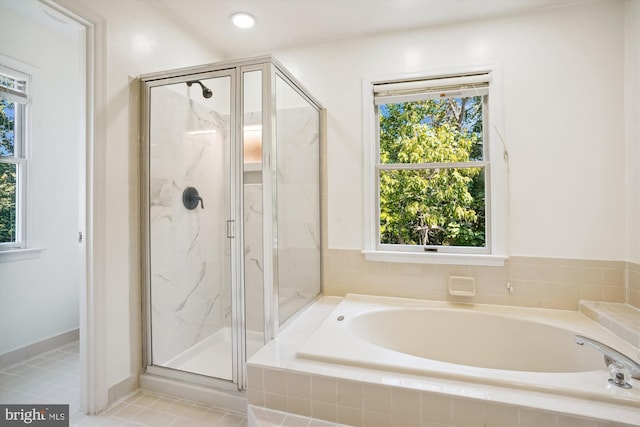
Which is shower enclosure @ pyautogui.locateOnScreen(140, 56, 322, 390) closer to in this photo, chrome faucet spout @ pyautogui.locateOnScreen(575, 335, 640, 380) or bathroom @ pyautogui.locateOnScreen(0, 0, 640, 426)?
bathroom @ pyautogui.locateOnScreen(0, 0, 640, 426)

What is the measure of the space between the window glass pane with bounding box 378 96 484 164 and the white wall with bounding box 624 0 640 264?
2.65 ft

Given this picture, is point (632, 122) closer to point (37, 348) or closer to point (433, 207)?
point (433, 207)

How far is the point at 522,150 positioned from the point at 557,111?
31 centimetres

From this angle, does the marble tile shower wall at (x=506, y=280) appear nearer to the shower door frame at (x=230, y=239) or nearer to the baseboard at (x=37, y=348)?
the shower door frame at (x=230, y=239)

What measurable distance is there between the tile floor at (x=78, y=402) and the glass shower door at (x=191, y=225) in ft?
0.65

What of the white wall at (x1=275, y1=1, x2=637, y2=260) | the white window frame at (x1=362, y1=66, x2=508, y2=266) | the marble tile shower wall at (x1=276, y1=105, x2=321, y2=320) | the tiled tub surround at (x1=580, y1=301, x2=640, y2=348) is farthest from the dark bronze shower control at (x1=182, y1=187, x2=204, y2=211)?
the tiled tub surround at (x1=580, y1=301, x2=640, y2=348)

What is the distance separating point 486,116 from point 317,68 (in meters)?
1.31

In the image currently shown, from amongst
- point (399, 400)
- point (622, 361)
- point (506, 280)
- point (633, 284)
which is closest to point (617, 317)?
point (633, 284)

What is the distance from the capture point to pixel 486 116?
2.35 meters

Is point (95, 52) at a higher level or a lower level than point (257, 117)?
higher

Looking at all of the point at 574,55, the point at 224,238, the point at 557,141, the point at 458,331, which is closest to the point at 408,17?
the point at 574,55

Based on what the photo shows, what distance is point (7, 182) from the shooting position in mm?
2338

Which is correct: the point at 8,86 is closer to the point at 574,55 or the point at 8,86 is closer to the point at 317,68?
the point at 317,68

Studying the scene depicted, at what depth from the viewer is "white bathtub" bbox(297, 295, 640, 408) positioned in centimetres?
135
